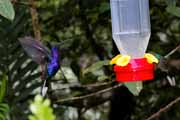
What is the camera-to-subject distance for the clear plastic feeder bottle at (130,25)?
159cm

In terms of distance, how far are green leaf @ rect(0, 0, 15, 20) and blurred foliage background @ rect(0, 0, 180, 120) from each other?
1387mm

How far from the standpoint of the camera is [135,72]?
56.5 inches

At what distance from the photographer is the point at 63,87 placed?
342 centimetres

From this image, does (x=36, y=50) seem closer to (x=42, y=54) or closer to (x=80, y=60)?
(x=42, y=54)

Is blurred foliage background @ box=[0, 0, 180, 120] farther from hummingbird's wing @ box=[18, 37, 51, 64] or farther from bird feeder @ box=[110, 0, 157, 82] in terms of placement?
A: bird feeder @ box=[110, 0, 157, 82]

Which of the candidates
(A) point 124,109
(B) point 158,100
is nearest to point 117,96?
(A) point 124,109

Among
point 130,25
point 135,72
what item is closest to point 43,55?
point 130,25

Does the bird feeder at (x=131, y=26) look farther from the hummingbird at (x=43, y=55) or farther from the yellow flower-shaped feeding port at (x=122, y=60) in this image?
the hummingbird at (x=43, y=55)

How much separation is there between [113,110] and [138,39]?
5.97 ft

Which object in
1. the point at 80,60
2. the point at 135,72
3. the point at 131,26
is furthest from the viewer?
the point at 80,60

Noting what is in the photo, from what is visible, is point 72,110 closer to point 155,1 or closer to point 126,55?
point 155,1

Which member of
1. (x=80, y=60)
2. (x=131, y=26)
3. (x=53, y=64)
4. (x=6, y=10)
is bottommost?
(x=80, y=60)

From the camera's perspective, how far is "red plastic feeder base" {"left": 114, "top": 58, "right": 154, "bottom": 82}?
143 centimetres

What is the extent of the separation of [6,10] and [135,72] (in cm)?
38
